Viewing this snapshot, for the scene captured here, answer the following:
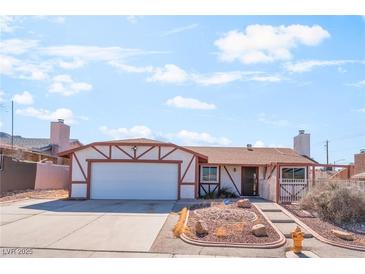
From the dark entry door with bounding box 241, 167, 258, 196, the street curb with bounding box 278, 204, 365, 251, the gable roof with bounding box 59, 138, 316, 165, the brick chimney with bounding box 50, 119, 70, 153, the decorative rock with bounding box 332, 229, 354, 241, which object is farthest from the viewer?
the brick chimney with bounding box 50, 119, 70, 153

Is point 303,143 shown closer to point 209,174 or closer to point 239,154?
point 239,154

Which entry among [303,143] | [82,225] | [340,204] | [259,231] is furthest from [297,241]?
[303,143]

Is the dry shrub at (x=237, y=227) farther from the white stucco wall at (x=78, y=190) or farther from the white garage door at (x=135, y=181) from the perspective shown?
the white stucco wall at (x=78, y=190)

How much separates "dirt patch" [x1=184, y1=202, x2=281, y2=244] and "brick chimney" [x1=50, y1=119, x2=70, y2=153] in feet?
64.9

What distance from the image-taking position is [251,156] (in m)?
24.3

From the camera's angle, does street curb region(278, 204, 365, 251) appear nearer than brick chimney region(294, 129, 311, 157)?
Yes

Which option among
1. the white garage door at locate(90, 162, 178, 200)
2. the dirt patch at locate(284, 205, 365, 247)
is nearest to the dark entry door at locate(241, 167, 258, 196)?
the white garage door at locate(90, 162, 178, 200)

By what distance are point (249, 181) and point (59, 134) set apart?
17.1 m

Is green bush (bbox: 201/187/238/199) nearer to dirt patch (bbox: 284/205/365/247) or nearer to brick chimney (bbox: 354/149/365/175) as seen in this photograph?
dirt patch (bbox: 284/205/365/247)

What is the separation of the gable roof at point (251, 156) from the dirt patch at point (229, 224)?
708 centimetres

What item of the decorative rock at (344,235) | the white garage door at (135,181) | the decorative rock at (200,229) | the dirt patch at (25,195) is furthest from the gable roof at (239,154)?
the decorative rock at (200,229)

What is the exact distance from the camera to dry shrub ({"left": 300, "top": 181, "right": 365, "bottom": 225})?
13406mm
